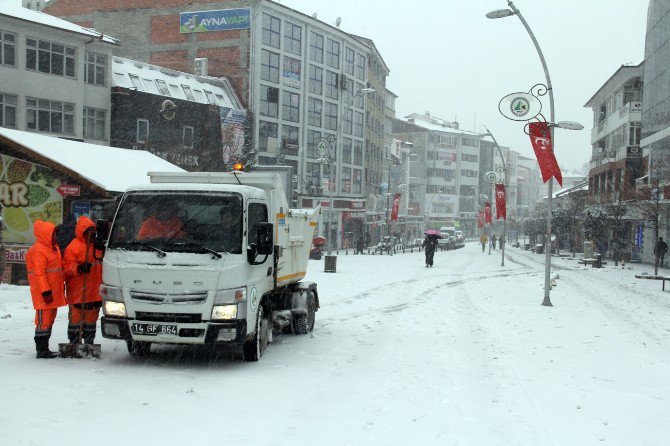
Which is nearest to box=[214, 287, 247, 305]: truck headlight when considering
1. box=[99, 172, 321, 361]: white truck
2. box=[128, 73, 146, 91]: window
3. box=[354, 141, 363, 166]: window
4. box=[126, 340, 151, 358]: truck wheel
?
box=[99, 172, 321, 361]: white truck

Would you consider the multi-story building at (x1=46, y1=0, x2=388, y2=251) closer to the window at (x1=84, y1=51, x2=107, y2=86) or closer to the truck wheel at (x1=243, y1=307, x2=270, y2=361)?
the window at (x1=84, y1=51, x2=107, y2=86)

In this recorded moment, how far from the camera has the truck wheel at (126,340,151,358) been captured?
918 centimetres

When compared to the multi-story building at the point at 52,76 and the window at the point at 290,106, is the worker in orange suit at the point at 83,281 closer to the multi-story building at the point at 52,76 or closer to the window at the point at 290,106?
the multi-story building at the point at 52,76

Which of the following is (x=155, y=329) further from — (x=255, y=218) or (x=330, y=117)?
(x=330, y=117)

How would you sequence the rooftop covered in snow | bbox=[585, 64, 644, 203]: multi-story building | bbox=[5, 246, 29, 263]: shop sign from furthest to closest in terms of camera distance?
1. bbox=[585, 64, 644, 203]: multi-story building
2. the rooftop covered in snow
3. bbox=[5, 246, 29, 263]: shop sign

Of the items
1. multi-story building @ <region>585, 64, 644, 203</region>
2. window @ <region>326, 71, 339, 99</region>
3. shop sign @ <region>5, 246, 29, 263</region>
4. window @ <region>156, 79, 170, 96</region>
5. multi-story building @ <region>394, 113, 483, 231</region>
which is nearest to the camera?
shop sign @ <region>5, 246, 29, 263</region>

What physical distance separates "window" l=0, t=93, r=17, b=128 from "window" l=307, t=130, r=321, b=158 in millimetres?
27551

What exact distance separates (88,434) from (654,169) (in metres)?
36.6

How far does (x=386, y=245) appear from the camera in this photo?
1970 inches

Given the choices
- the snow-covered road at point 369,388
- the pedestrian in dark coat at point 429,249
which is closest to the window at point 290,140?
the pedestrian in dark coat at point 429,249

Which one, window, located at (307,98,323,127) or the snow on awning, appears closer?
the snow on awning

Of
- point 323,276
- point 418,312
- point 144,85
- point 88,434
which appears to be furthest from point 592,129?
point 88,434

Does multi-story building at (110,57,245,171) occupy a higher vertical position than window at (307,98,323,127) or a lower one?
lower

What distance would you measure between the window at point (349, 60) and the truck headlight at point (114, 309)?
56.3m
